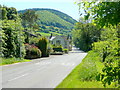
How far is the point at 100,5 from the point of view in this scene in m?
3.83

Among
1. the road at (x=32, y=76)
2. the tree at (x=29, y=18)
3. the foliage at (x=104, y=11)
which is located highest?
the tree at (x=29, y=18)

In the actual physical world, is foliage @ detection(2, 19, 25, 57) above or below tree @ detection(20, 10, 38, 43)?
below

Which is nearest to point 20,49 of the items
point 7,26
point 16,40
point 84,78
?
point 16,40

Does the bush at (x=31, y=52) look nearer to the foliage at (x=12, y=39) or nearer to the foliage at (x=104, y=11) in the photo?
the foliage at (x=12, y=39)

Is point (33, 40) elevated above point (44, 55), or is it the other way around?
point (33, 40)

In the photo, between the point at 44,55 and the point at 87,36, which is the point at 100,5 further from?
the point at 87,36

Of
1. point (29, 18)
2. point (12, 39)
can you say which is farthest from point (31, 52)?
point (29, 18)

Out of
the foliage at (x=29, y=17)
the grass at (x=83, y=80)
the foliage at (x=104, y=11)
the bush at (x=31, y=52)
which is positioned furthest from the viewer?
the foliage at (x=29, y=17)

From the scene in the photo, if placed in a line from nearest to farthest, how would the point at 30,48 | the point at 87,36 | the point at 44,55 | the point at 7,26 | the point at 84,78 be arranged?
the point at 84,78 < the point at 7,26 < the point at 30,48 < the point at 44,55 < the point at 87,36

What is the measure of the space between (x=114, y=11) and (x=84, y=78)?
21.1ft

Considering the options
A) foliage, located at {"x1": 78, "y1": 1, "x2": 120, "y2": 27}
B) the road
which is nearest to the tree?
the road

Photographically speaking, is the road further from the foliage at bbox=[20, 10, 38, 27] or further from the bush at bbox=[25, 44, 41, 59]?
the foliage at bbox=[20, 10, 38, 27]

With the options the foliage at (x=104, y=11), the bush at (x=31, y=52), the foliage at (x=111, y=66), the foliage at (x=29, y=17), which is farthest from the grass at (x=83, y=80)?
the foliage at (x=29, y=17)

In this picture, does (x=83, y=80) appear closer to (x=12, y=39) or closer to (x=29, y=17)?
(x=12, y=39)
